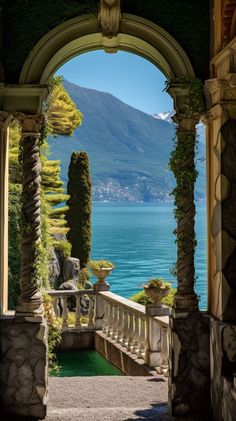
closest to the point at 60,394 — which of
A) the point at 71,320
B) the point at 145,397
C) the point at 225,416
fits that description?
the point at 145,397

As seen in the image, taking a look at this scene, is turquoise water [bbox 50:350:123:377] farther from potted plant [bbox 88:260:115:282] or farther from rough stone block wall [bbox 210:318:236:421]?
rough stone block wall [bbox 210:318:236:421]

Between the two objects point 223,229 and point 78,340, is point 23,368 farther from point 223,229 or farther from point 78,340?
point 78,340

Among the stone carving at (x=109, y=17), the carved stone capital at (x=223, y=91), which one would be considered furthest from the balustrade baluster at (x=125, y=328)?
the stone carving at (x=109, y=17)

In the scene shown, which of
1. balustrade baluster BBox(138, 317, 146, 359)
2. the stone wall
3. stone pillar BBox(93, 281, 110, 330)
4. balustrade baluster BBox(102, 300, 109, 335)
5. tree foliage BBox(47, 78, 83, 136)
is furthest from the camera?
tree foliage BBox(47, 78, 83, 136)

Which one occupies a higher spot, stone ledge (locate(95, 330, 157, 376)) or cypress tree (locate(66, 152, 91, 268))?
cypress tree (locate(66, 152, 91, 268))

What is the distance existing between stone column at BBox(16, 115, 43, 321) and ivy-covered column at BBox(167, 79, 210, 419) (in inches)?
53.3

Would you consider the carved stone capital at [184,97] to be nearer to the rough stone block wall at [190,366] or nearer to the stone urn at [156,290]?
the rough stone block wall at [190,366]

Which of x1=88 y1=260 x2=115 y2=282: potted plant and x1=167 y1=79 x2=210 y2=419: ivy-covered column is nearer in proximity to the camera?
A: x1=167 y1=79 x2=210 y2=419: ivy-covered column

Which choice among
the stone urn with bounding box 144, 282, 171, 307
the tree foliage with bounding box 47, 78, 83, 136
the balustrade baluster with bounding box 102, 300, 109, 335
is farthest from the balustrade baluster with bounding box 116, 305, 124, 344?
the tree foliage with bounding box 47, 78, 83, 136

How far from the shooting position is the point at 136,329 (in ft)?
25.8

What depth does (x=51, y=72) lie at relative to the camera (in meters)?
5.58

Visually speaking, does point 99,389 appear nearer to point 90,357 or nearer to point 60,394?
point 60,394

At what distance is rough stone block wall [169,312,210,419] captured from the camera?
509 cm

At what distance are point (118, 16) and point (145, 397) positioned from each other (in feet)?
13.4
